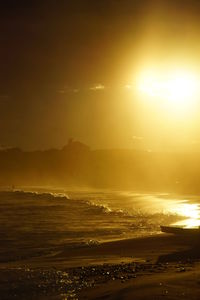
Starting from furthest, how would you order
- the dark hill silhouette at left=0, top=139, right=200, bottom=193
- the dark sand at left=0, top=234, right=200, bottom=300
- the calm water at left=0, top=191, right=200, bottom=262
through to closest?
1. the dark hill silhouette at left=0, top=139, right=200, bottom=193
2. the calm water at left=0, top=191, right=200, bottom=262
3. the dark sand at left=0, top=234, right=200, bottom=300

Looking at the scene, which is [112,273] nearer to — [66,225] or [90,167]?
[66,225]

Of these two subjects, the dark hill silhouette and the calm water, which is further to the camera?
the dark hill silhouette

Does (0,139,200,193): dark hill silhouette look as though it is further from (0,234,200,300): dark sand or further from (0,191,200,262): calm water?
(0,234,200,300): dark sand

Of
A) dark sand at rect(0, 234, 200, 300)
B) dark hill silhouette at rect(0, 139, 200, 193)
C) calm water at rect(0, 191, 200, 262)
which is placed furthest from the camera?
dark hill silhouette at rect(0, 139, 200, 193)

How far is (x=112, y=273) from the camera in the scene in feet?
52.3

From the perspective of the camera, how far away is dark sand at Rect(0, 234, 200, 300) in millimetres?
13383

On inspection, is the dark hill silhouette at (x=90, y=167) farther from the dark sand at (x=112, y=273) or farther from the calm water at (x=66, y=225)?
the dark sand at (x=112, y=273)

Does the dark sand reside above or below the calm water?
below

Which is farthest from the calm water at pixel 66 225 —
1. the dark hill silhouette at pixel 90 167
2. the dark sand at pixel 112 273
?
the dark hill silhouette at pixel 90 167

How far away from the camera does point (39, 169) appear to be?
463ft

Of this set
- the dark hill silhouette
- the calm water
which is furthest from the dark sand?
the dark hill silhouette

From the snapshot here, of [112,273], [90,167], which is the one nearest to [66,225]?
[112,273]

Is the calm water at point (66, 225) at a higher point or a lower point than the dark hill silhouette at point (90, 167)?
lower

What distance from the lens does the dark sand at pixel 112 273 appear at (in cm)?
1338
